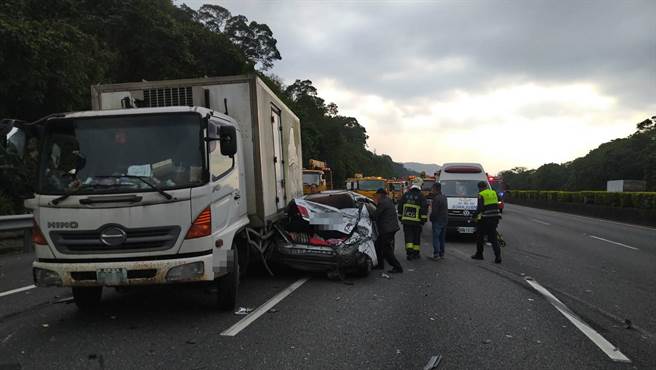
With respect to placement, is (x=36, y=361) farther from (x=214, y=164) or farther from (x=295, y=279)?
(x=295, y=279)

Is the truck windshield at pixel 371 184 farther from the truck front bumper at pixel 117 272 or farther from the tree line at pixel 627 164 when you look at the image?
the tree line at pixel 627 164

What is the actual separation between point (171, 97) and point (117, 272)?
2.75m

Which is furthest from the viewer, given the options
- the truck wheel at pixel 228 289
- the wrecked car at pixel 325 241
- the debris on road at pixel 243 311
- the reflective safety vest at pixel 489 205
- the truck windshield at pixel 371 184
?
the truck windshield at pixel 371 184

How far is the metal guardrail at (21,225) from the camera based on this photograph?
454 inches

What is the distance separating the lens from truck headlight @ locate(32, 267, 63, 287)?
5.08m

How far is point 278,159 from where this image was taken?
28.2 ft

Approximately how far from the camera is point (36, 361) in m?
4.33

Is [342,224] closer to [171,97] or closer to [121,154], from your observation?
[171,97]

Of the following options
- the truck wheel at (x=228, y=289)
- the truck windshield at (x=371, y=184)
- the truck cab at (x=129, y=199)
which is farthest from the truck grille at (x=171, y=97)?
the truck windshield at (x=371, y=184)

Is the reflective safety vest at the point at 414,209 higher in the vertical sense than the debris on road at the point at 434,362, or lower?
higher

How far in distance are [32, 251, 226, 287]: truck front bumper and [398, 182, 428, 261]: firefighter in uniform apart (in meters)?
6.22

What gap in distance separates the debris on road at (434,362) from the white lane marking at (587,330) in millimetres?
1625

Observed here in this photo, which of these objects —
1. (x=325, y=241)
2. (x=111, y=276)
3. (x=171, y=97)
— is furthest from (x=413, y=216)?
(x=111, y=276)

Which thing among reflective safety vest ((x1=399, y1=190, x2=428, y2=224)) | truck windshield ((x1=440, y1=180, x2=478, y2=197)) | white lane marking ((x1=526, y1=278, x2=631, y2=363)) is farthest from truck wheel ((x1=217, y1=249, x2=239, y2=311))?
truck windshield ((x1=440, y1=180, x2=478, y2=197))
